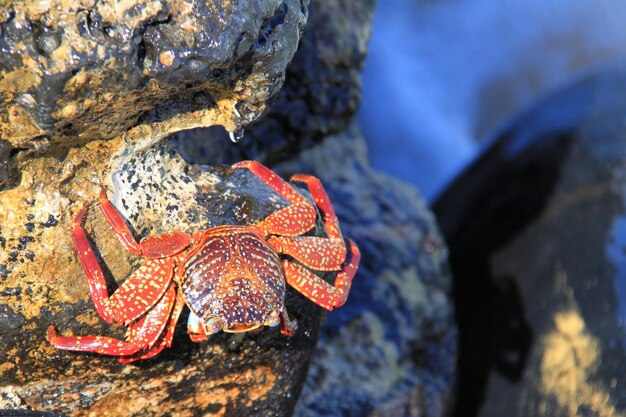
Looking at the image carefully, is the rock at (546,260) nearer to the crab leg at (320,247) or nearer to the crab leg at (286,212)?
the crab leg at (320,247)

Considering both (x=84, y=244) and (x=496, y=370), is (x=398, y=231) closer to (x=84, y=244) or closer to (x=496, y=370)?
(x=496, y=370)

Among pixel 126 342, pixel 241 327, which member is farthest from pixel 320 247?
pixel 126 342

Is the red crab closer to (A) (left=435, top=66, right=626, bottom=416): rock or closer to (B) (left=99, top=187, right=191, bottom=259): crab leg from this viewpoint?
(B) (left=99, top=187, right=191, bottom=259): crab leg

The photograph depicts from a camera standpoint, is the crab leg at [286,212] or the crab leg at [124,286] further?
the crab leg at [286,212]

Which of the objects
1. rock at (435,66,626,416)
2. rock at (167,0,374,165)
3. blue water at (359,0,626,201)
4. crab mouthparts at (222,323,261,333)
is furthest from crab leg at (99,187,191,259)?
blue water at (359,0,626,201)

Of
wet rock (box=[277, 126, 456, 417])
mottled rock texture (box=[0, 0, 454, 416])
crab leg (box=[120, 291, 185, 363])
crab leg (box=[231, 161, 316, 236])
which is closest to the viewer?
mottled rock texture (box=[0, 0, 454, 416])

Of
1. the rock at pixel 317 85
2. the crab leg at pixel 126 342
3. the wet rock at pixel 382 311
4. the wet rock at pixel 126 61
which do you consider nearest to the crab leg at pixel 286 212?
Result: the wet rock at pixel 126 61
